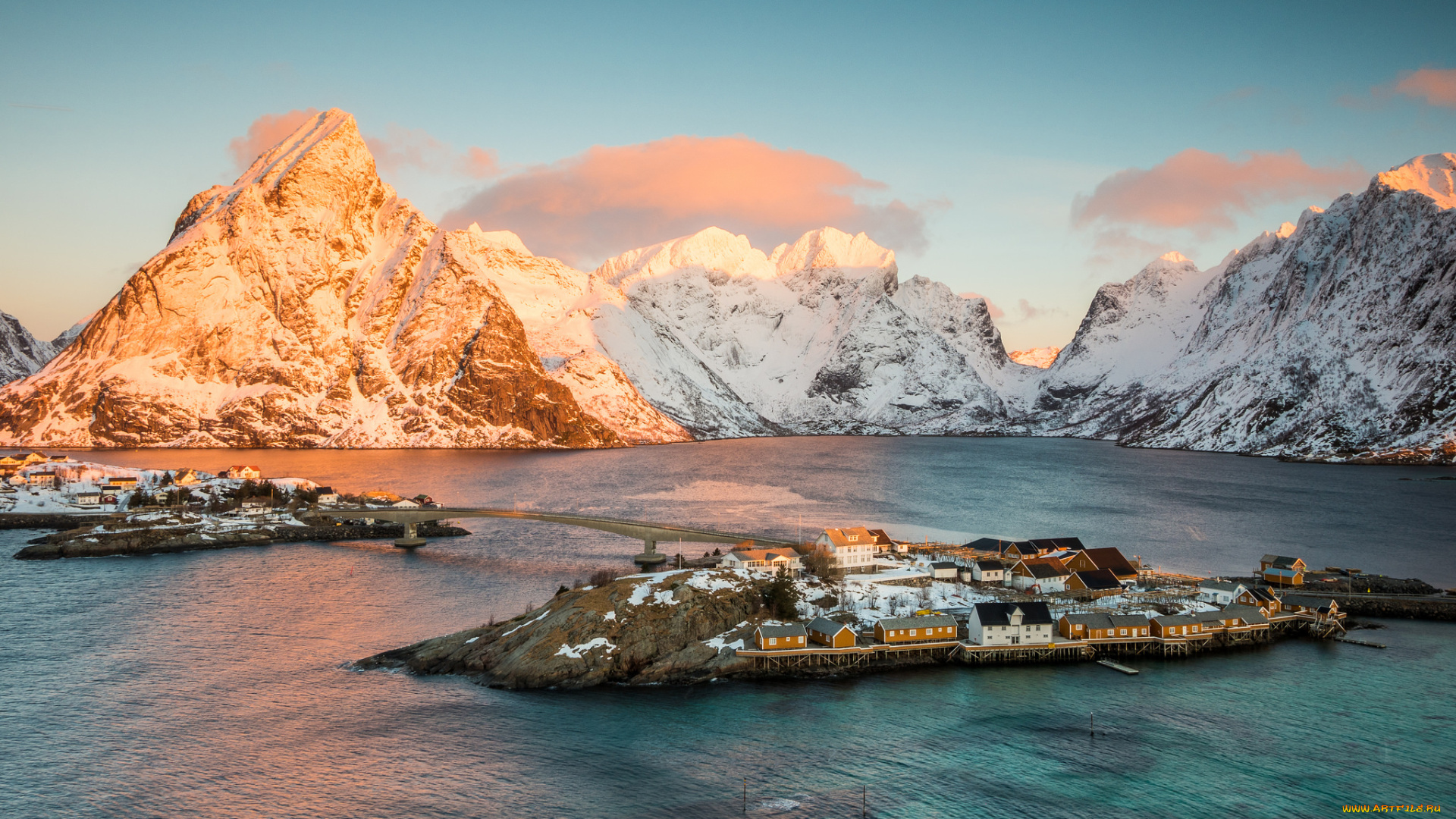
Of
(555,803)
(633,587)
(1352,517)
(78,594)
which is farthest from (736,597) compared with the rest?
(1352,517)

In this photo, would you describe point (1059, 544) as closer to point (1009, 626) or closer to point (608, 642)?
point (1009, 626)

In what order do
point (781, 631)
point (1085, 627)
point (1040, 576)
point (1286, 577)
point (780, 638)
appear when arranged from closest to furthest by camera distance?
point (780, 638) < point (781, 631) < point (1085, 627) < point (1040, 576) < point (1286, 577)

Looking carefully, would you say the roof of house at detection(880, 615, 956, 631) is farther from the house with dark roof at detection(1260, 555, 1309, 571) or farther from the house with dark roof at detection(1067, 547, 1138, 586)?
the house with dark roof at detection(1260, 555, 1309, 571)

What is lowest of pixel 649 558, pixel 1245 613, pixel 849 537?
pixel 649 558

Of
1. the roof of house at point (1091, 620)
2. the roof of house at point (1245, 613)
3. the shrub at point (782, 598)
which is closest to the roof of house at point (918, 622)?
the shrub at point (782, 598)

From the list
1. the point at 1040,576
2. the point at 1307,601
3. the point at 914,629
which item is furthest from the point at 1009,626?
the point at 1307,601

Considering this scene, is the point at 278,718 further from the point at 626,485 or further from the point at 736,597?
the point at 626,485

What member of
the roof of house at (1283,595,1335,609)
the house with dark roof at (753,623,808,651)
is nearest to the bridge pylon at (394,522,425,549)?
the house with dark roof at (753,623,808,651)
